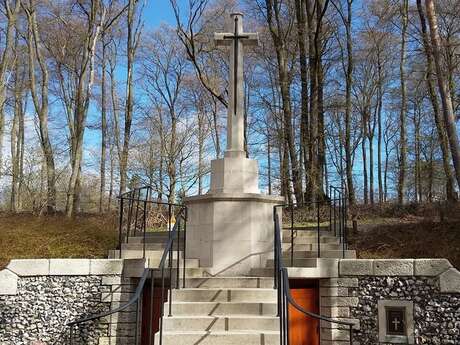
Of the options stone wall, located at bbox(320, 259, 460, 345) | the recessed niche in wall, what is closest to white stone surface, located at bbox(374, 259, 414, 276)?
stone wall, located at bbox(320, 259, 460, 345)

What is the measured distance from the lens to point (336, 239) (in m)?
9.61

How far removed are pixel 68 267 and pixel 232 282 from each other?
2772 mm

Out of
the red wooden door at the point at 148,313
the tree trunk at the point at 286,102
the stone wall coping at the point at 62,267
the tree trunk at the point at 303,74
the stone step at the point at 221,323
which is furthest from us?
the tree trunk at the point at 303,74

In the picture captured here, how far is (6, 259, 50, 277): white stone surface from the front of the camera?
8.03 meters

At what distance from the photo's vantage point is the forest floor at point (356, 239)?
9.29 meters

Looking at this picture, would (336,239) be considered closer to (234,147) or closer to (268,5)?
(234,147)

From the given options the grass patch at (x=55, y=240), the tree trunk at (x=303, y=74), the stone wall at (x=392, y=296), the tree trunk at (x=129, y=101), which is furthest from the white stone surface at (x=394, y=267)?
the tree trunk at (x=129, y=101)

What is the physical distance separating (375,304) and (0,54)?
69.8 ft

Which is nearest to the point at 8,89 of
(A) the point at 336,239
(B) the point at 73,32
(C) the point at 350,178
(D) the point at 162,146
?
(B) the point at 73,32

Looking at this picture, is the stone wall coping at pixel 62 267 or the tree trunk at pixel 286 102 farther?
the tree trunk at pixel 286 102

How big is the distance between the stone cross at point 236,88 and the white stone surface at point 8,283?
4247 mm

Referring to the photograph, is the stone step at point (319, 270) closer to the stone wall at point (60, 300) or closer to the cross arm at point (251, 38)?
the stone wall at point (60, 300)

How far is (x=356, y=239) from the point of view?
34.2ft

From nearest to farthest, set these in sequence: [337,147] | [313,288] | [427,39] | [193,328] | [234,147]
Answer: [193,328]
[313,288]
[234,147]
[427,39]
[337,147]
